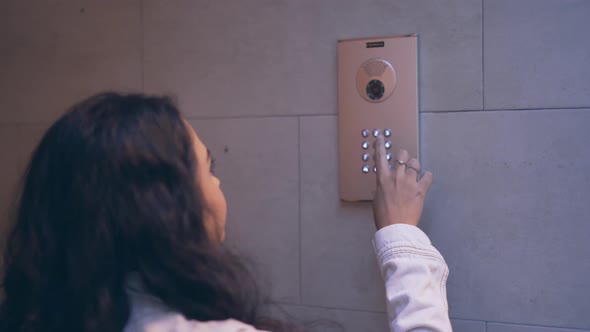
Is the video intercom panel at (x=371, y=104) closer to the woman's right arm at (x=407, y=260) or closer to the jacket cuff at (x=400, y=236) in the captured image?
the woman's right arm at (x=407, y=260)

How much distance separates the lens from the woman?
64 cm

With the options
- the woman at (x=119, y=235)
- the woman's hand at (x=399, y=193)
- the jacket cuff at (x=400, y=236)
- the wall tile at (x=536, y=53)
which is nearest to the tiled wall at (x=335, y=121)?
the wall tile at (x=536, y=53)

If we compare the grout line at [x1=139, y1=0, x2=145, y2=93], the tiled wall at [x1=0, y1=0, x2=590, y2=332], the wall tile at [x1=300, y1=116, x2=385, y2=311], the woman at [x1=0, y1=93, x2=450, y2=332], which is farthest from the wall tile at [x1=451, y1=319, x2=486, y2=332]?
the grout line at [x1=139, y1=0, x2=145, y2=93]

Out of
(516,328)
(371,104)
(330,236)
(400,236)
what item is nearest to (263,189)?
(330,236)

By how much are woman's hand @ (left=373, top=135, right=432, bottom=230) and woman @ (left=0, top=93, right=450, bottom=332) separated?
0.33 meters

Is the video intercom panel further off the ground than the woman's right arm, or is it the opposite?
the video intercom panel

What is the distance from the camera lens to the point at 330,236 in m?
1.20

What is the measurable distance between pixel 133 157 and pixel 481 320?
0.79 metres

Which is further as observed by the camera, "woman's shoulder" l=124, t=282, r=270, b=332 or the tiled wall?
the tiled wall

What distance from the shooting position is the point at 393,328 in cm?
81

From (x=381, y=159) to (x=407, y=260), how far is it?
0.27 m

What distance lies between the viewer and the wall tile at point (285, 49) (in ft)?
3.60

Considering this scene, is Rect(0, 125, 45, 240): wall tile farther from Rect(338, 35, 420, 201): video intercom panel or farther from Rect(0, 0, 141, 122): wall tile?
Rect(338, 35, 420, 201): video intercom panel

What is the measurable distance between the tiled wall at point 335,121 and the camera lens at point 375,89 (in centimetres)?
8
